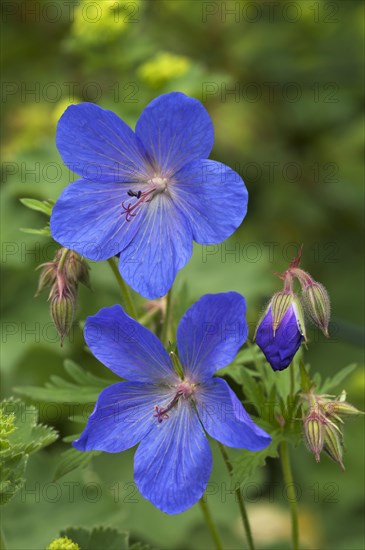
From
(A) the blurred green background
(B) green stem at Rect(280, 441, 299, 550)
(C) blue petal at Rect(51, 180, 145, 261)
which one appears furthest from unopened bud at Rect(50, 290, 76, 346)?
(A) the blurred green background

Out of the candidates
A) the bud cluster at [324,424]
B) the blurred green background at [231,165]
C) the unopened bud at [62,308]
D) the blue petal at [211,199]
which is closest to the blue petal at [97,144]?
the blue petal at [211,199]

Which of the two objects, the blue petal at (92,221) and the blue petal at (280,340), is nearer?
the blue petal at (280,340)

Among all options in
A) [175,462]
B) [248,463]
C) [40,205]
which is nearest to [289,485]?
[248,463]

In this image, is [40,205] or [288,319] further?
[40,205]

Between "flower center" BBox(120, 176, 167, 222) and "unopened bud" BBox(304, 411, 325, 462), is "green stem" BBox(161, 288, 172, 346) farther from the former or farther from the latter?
"unopened bud" BBox(304, 411, 325, 462)

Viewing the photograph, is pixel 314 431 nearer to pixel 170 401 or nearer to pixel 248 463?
pixel 248 463

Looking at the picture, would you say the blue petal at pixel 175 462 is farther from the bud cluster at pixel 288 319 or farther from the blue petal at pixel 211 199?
the blue petal at pixel 211 199
